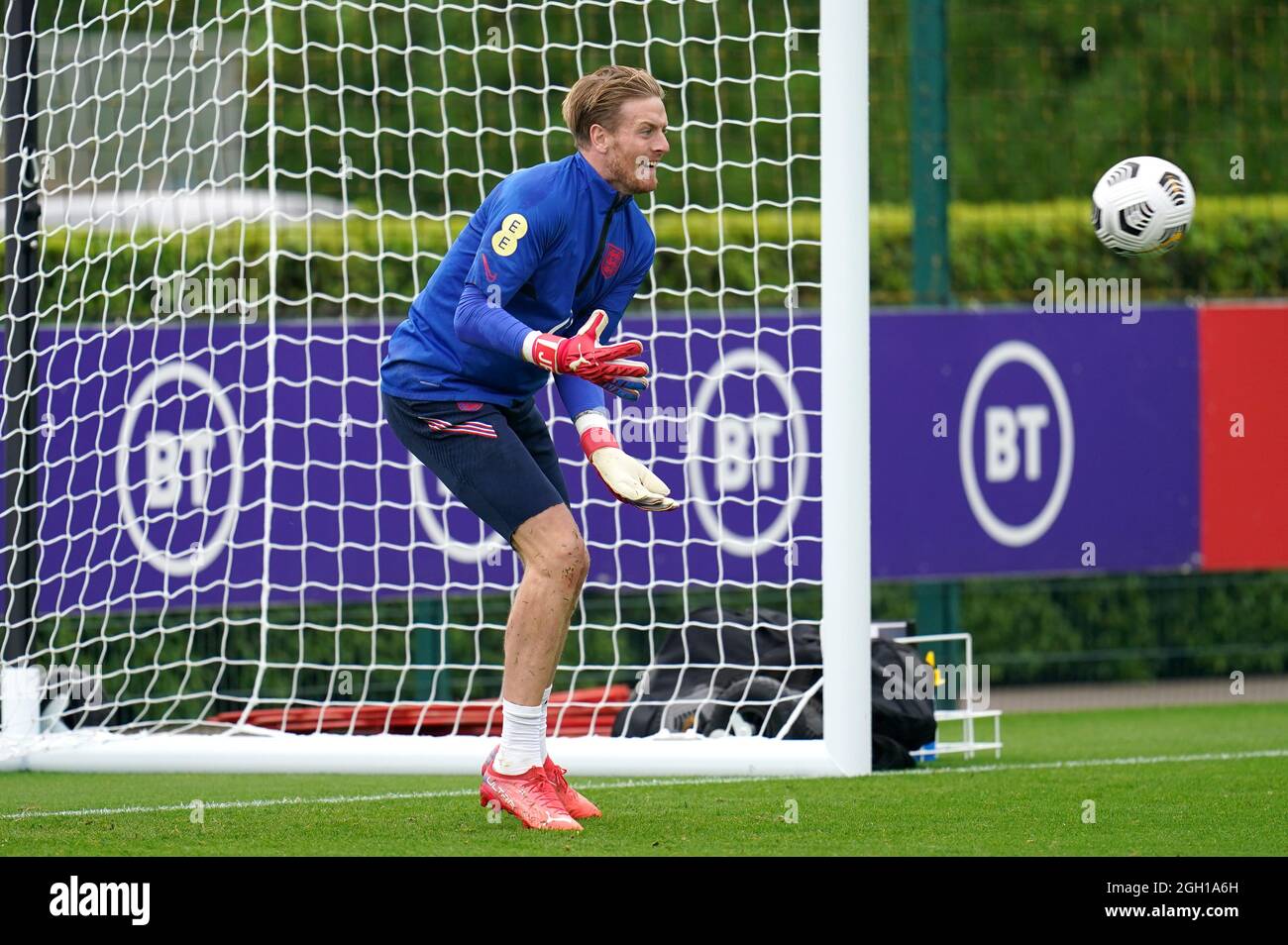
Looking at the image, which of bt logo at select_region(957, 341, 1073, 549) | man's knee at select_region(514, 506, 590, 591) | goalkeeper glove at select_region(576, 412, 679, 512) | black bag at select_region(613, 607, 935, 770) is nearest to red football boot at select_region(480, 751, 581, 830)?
man's knee at select_region(514, 506, 590, 591)

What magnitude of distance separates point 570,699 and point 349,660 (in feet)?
7.55

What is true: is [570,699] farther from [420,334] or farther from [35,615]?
[420,334]

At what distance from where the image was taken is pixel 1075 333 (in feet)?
30.8

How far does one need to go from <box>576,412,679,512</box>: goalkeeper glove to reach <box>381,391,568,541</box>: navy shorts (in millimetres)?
179

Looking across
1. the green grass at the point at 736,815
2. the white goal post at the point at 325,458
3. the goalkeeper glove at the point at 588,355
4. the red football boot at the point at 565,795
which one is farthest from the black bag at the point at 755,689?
the goalkeeper glove at the point at 588,355

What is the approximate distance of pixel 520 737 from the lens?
17.3 feet

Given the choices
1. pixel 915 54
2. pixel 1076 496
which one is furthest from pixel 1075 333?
pixel 915 54

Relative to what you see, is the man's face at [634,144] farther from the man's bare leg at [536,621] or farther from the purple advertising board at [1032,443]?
the purple advertising board at [1032,443]

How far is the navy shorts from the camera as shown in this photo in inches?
207

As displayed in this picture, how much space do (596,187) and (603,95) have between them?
10.2 inches

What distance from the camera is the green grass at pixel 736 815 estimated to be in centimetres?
500

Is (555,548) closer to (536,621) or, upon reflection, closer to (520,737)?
(536,621)

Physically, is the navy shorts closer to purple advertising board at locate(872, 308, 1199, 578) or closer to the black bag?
the black bag
